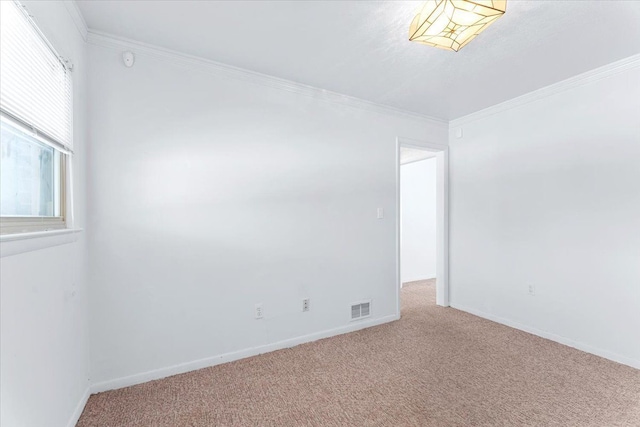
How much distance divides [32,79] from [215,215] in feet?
4.38

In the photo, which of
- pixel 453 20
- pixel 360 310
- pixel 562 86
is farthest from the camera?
pixel 360 310

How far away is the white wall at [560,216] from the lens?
7.82 feet

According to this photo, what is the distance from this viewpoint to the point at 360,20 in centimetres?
185

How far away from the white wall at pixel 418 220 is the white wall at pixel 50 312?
4697 millimetres

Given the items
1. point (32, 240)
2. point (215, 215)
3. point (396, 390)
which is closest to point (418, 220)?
point (396, 390)

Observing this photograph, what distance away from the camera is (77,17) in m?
1.75

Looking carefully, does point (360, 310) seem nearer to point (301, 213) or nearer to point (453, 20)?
point (301, 213)

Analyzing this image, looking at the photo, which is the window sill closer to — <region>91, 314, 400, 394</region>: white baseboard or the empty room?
the empty room

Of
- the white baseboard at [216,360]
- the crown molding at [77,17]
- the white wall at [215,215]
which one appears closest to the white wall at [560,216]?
the white wall at [215,215]

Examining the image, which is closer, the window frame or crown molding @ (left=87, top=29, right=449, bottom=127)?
the window frame

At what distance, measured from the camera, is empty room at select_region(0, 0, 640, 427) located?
5.00 feet

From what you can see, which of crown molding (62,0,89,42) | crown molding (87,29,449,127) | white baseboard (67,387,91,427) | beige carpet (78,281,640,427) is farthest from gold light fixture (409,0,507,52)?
white baseboard (67,387,91,427)

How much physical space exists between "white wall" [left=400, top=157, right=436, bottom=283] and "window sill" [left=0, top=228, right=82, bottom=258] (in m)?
4.82

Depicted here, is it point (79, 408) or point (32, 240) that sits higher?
point (32, 240)
